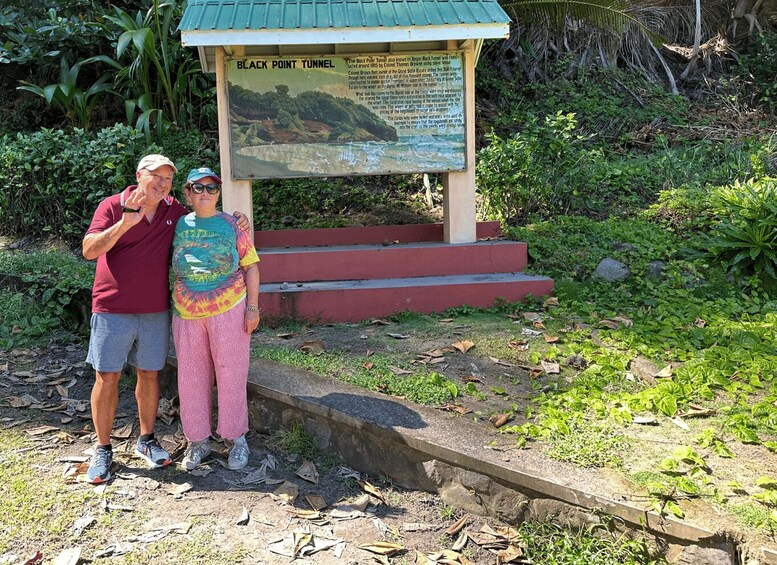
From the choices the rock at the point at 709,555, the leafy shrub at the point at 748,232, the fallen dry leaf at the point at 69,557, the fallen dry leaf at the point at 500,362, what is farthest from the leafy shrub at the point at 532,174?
the fallen dry leaf at the point at 69,557

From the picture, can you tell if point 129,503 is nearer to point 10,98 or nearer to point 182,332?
point 182,332

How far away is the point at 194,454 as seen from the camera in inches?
159

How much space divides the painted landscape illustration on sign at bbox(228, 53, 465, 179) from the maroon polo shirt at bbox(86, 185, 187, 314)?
2577 mm

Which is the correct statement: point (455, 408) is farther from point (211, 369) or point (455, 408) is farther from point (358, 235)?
point (358, 235)

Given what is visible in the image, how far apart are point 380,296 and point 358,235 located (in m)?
1.50

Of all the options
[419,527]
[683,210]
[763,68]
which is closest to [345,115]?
[683,210]

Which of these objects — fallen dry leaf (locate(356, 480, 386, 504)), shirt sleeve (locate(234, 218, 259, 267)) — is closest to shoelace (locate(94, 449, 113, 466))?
shirt sleeve (locate(234, 218, 259, 267))

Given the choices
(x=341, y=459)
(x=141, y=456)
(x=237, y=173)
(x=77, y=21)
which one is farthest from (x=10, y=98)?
(x=341, y=459)

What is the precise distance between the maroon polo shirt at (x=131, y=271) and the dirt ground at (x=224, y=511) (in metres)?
0.96

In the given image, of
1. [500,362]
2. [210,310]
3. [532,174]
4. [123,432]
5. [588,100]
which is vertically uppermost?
[588,100]

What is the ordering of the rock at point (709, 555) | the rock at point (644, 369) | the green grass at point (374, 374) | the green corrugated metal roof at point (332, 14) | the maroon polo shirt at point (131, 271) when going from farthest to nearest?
the green corrugated metal roof at point (332, 14) < the rock at point (644, 369) < the green grass at point (374, 374) < the maroon polo shirt at point (131, 271) < the rock at point (709, 555)

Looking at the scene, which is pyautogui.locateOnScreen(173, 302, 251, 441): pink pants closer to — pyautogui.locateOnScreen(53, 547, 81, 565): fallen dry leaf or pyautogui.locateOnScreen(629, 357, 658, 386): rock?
pyautogui.locateOnScreen(53, 547, 81, 565): fallen dry leaf

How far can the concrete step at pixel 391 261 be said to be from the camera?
6.16 m

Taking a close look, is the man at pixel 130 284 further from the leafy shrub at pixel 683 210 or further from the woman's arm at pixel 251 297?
the leafy shrub at pixel 683 210
